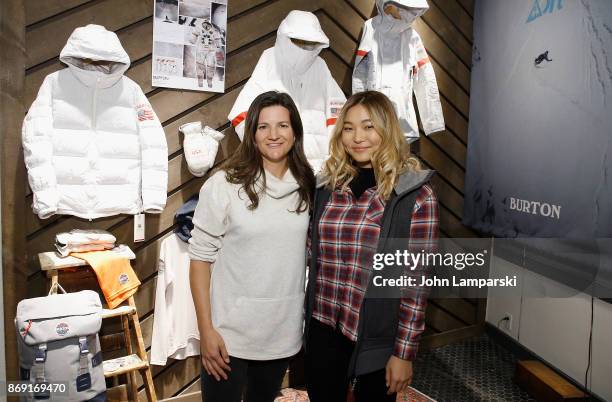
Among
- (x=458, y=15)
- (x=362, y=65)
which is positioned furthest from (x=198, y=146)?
(x=458, y=15)

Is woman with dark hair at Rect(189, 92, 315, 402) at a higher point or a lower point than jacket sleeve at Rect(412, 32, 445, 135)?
lower

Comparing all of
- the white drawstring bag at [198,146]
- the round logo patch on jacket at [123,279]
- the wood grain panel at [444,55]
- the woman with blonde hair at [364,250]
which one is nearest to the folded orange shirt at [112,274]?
the round logo patch on jacket at [123,279]

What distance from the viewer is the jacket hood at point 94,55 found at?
2006 millimetres

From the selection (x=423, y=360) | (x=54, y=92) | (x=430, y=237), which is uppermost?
(x=54, y=92)

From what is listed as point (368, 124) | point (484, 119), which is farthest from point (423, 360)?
point (368, 124)

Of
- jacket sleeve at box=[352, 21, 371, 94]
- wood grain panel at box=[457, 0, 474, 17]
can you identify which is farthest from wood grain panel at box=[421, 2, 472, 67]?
jacket sleeve at box=[352, 21, 371, 94]

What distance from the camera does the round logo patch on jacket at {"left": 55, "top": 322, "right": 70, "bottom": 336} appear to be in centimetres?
186

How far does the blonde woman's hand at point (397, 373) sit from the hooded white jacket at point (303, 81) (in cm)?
142

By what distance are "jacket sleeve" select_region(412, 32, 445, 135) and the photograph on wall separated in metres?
1.28

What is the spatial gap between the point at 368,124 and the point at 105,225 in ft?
5.05

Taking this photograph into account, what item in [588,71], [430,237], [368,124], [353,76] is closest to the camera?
[430,237]

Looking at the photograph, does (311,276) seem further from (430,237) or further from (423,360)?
(423,360)

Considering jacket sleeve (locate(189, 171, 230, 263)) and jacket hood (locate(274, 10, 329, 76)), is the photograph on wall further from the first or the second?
jacket sleeve (locate(189, 171, 230, 263))

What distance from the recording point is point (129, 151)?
2.21 m
